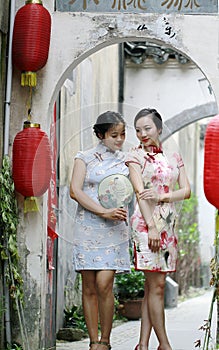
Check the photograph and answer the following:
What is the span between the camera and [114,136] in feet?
23.4

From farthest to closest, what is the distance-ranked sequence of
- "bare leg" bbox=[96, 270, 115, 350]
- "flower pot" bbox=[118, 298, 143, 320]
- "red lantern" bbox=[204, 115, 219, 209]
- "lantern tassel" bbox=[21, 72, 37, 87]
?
"flower pot" bbox=[118, 298, 143, 320], "lantern tassel" bbox=[21, 72, 37, 87], "bare leg" bbox=[96, 270, 115, 350], "red lantern" bbox=[204, 115, 219, 209]

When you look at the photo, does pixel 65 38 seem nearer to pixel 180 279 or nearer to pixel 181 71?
pixel 181 71

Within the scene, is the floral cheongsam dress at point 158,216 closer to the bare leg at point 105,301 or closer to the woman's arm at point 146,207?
the woman's arm at point 146,207

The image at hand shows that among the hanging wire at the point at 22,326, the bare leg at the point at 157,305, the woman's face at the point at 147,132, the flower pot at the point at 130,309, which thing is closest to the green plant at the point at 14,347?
the hanging wire at the point at 22,326

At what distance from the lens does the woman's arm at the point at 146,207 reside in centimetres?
691

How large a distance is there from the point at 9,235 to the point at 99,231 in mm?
686

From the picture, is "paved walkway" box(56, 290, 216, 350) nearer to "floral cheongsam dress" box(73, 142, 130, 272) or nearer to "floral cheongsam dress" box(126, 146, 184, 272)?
"floral cheongsam dress" box(126, 146, 184, 272)

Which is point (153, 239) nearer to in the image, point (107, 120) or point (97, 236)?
point (97, 236)

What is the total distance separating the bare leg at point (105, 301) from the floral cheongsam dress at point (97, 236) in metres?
0.07

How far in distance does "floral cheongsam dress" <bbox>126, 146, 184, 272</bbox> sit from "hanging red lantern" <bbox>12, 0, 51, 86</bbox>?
3.23 feet

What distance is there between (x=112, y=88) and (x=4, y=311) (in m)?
6.49

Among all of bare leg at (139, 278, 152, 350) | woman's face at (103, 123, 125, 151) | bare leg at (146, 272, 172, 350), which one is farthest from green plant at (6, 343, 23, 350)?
woman's face at (103, 123, 125, 151)

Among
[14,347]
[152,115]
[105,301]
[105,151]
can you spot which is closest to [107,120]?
[105,151]

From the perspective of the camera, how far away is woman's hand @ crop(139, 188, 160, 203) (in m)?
6.93
